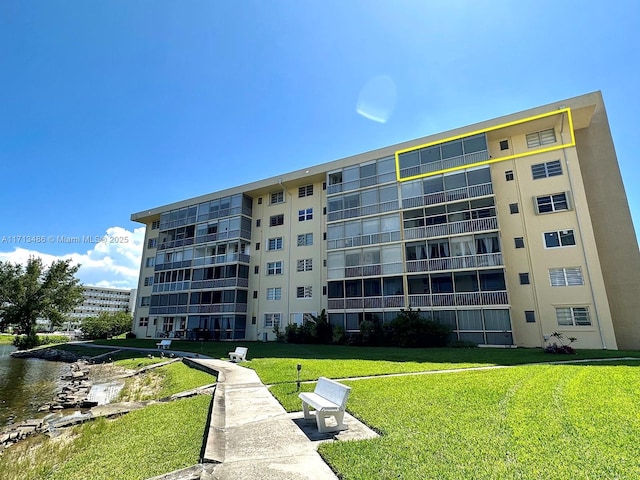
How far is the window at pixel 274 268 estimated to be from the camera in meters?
34.2

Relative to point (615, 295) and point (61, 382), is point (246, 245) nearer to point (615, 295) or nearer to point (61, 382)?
point (61, 382)

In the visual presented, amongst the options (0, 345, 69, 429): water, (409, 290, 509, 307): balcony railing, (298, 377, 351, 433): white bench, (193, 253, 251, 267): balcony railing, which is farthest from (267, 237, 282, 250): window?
(298, 377, 351, 433): white bench

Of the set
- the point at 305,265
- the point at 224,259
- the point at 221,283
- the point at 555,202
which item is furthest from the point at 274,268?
the point at 555,202

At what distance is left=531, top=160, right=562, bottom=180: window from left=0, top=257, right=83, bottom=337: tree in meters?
52.4

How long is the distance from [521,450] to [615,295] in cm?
2289

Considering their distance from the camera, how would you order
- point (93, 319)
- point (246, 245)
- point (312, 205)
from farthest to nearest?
1. point (93, 319)
2. point (246, 245)
3. point (312, 205)

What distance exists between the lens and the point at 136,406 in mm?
10414

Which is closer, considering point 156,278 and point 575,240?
point 575,240

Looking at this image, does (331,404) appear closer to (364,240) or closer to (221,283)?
(364,240)

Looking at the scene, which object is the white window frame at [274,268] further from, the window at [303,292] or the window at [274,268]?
the window at [303,292]

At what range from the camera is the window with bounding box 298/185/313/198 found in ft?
114

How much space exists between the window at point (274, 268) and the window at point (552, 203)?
22330mm

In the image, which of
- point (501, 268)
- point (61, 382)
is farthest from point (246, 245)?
point (501, 268)

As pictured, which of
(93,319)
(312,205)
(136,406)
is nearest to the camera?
(136,406)
